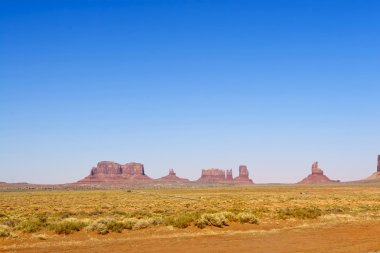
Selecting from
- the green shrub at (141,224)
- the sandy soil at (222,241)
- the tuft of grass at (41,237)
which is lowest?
the sandy soil at (222,241)

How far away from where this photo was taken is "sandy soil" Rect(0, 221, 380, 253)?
1662cm

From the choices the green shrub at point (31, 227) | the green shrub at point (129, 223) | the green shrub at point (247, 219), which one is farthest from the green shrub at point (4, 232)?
the green shrub at point (247, 219)

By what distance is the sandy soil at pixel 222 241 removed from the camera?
54.5ft

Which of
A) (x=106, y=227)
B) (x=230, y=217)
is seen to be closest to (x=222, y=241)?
(x=106, y=227)

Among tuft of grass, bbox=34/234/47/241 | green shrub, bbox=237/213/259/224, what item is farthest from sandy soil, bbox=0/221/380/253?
green shrub, bbox=237/213/259/224

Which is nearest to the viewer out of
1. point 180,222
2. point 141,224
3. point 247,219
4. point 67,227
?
point 67,227

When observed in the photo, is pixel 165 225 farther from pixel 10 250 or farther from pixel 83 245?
pixel 10 250

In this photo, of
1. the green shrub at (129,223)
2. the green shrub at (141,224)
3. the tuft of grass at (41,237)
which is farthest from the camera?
the green shrub at (141,224)

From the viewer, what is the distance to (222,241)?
18.6m

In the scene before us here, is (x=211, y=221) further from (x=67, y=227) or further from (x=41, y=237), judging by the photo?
(x=41, y=237)

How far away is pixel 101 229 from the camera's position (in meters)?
20.8

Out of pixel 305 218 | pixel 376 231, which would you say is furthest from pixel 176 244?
pixel 305 218

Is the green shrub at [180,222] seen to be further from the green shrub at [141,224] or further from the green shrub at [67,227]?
the green shrub at [67,227]

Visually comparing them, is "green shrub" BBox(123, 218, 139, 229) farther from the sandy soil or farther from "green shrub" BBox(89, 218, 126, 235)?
the sandy soil
